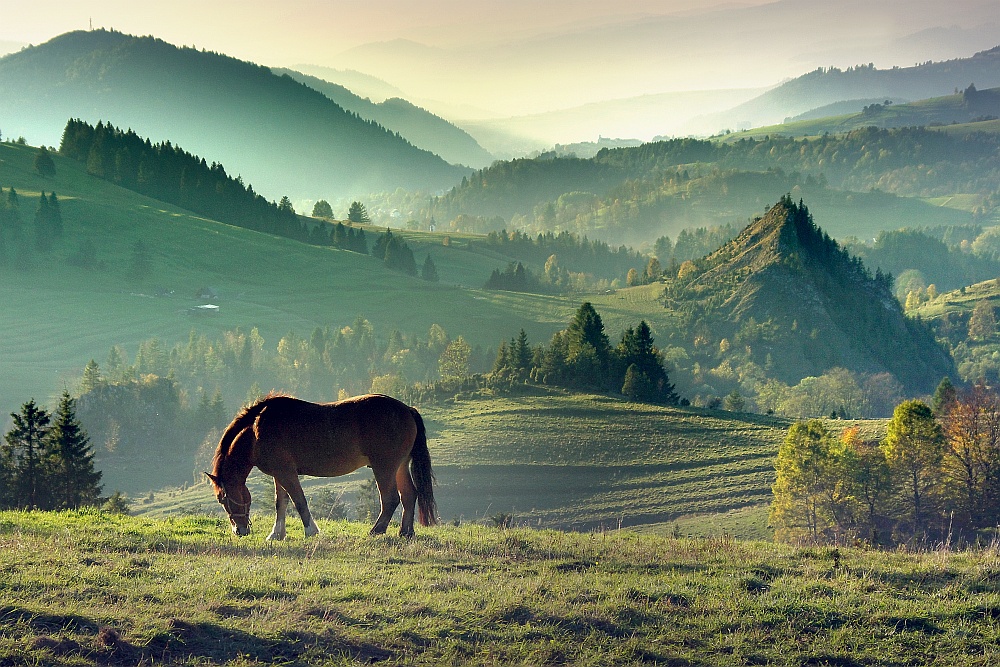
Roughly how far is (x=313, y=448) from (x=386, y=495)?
204cm

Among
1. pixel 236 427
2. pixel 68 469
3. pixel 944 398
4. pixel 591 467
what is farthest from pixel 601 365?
pixel 236 427

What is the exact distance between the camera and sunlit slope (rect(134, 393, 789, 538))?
292 ft

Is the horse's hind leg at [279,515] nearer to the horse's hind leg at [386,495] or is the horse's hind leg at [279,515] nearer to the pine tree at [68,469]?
the horse's hind leg at [386,495]

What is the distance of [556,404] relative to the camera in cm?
11675

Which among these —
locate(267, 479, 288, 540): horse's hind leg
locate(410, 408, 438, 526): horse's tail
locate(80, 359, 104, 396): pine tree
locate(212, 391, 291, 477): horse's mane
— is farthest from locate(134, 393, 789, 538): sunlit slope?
locate(212, 391, 291, 477): horse's mane

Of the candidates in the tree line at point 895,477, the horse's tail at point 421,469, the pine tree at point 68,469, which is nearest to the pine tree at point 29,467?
the pine tree at point 68,469

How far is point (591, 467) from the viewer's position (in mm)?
100188

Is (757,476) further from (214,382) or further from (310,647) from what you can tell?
(214,382)

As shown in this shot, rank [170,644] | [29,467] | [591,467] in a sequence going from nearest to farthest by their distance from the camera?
[170,644] < [29,467] < [591,467]

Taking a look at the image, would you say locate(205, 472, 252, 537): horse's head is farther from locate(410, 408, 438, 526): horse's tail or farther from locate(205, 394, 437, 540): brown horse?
locate(410, 408, 438, 526): horse's tail

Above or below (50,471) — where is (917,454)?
below

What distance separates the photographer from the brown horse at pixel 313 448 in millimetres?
19969

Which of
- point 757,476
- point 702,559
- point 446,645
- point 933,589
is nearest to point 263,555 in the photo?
point 446,645

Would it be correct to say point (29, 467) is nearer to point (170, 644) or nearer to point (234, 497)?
point (234, 497)
